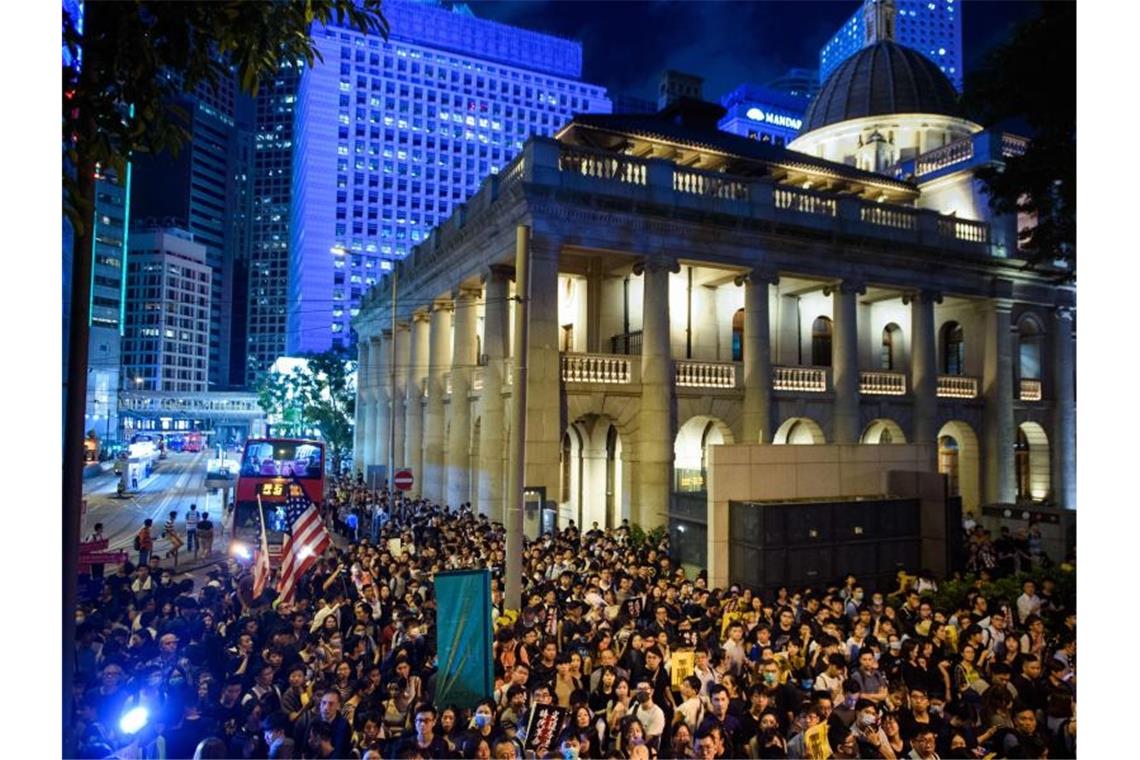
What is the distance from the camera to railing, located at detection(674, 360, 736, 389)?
26094 mm

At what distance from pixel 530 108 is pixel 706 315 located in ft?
376

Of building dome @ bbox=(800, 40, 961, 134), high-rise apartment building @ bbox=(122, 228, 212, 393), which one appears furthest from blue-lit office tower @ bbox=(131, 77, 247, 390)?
building dome @ bbox=(800, 40, 961, 134)

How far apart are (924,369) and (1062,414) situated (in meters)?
8.47

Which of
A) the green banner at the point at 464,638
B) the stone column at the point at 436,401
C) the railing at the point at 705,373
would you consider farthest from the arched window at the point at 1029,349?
the green banner at the point at 464,638

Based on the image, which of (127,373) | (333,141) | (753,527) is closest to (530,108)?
(333,141)

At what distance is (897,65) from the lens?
42.7 metres

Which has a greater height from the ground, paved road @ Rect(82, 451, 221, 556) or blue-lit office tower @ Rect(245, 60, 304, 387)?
blue-lit office tower @ Rect(245, 60, 304, 387)

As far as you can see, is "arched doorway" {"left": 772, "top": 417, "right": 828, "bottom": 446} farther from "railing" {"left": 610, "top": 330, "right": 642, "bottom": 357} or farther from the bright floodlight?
the bright floodlight

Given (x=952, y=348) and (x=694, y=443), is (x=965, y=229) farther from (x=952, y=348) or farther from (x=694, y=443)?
(x=694, y=443)

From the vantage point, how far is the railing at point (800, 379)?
28078mm

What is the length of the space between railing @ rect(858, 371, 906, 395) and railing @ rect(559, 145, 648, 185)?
484 inches

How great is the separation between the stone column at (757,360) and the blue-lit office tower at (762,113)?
4363 inches

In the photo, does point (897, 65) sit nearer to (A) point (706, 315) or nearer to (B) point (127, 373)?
(A) point (706, 315)
